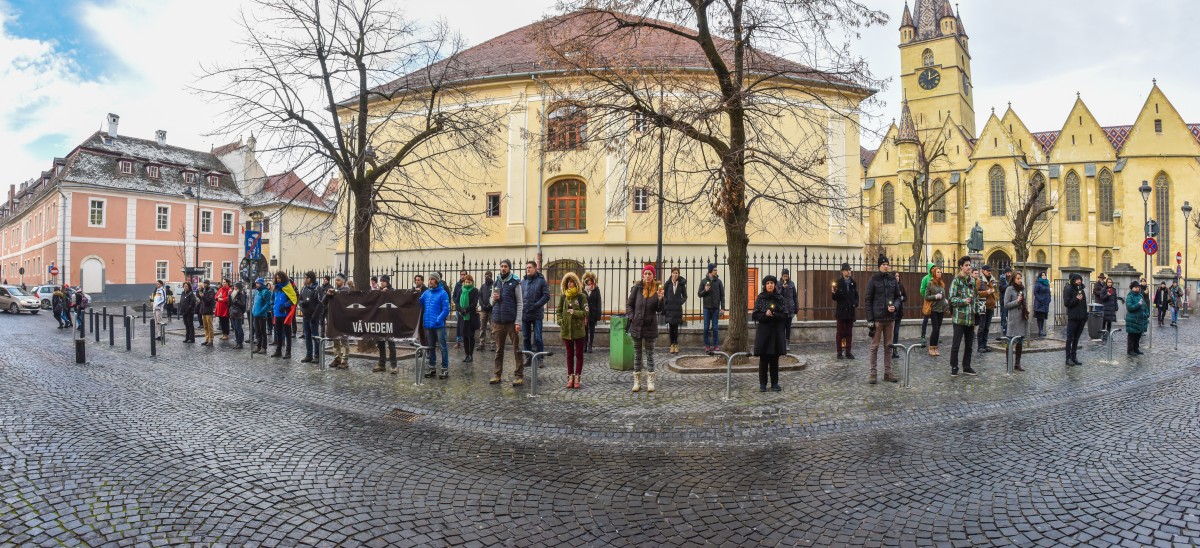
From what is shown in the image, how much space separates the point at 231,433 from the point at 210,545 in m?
3.01

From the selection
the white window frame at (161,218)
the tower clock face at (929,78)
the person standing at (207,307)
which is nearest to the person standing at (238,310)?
the person standing at (207,307)

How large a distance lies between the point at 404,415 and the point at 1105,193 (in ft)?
208

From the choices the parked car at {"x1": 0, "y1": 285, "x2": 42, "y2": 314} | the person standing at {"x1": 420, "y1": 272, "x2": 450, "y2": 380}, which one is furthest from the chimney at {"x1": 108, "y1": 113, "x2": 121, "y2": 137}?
the person standing at {"x1": 420, "y1": 272, "x2": 450, "y2": 380}

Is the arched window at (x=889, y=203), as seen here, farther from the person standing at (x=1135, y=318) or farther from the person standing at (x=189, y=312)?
the person standing at (x=189, y=312)

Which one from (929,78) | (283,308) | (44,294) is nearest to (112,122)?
(44,294)

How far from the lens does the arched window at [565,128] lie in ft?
35.8

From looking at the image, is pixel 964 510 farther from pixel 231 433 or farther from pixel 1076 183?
pixel 1076 183

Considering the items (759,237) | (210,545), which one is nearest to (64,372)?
(210,545)

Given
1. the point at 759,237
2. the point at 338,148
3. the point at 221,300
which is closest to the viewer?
the point at 338,148

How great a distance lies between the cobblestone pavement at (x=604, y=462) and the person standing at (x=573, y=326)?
31 centimetres

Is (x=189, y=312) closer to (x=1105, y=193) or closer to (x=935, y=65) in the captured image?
(x=1105, y=193)

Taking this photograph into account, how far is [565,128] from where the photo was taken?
436 inches

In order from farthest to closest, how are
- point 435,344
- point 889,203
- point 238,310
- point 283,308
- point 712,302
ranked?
point 889,203, point 238,310, point 712,302, point 283,308, point 435,344

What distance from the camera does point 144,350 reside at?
14219 millimetres
